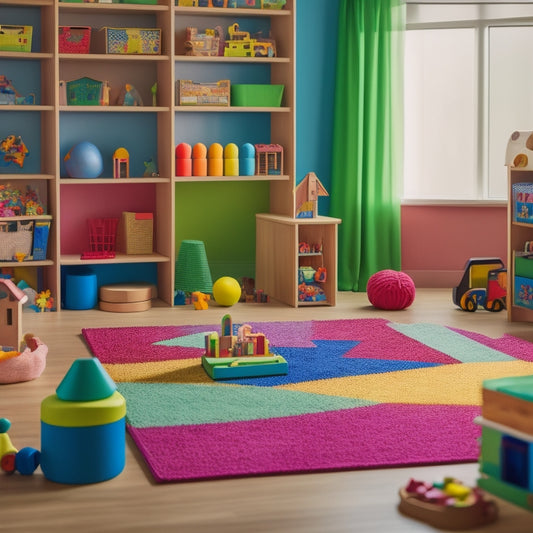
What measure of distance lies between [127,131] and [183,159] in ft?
1.56

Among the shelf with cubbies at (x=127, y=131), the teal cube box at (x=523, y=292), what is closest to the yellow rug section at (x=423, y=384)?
the teal cube box at (x=523, y=292)

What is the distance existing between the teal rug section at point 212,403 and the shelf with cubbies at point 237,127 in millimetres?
2295

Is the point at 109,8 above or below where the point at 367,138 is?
above

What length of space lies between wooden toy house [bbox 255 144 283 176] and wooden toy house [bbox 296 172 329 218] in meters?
0.26

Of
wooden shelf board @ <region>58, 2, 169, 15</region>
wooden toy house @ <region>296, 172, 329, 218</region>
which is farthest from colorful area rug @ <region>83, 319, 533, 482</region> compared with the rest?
wooden shelf board @ <region>58, 2, 169, 15</region>

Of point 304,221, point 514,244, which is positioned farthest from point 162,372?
point 514,244

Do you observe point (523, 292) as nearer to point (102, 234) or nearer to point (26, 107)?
point (102, 234)

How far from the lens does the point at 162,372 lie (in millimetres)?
3961

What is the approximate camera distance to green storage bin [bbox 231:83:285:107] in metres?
5.91

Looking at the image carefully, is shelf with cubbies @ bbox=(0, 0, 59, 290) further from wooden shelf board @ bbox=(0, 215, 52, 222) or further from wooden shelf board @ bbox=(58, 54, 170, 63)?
wooden shelf board @ bbox=(58, 54, 170, 63)

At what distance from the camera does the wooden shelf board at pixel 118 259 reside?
221 inches

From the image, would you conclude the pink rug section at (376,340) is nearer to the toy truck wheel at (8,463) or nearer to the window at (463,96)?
the window at (463,96)

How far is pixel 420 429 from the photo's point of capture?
3.16 m

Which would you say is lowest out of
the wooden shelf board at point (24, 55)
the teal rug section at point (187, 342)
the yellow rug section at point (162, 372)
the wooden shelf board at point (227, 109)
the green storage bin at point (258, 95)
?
the yellow rug section at point (162, 372)
